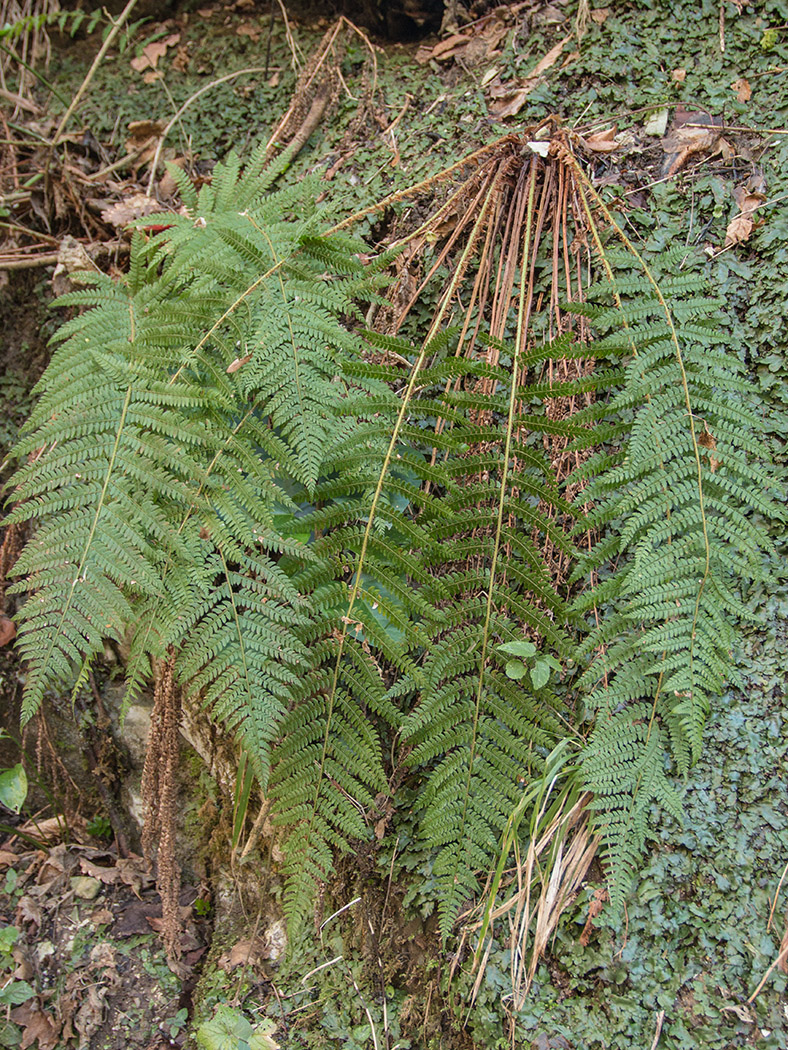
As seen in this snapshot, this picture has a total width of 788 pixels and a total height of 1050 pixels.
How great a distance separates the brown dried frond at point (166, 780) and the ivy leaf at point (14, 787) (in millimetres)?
565

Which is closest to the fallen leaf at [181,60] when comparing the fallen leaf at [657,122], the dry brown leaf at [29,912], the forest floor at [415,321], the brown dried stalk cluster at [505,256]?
the forest floor at [415,321]

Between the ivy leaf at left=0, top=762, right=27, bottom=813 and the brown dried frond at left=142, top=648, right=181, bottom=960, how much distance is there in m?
0.57

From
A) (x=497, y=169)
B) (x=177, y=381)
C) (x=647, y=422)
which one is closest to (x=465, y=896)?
(x=647, y=422)

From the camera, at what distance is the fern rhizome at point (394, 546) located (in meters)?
1.69

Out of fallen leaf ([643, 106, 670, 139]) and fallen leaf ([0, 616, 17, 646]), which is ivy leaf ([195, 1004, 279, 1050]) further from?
fallen leaf ([643, 106, 670, 139])

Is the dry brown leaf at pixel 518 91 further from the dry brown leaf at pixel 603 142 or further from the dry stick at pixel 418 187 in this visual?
the dry brown leaf at pixel 603 142

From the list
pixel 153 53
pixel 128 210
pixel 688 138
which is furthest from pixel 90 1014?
pixel 153 53

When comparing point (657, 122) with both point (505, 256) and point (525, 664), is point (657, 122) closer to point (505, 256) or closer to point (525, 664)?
point (505, 256)

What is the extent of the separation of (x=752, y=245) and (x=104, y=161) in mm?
2735

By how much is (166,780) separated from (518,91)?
8.80 ft

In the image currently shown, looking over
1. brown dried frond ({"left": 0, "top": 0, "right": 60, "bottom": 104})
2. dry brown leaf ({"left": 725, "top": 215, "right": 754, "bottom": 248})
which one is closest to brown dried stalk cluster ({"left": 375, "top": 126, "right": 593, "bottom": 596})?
dry brown leaf ({"left": 725, "top": 215, "right": 754, "bottom": 248})

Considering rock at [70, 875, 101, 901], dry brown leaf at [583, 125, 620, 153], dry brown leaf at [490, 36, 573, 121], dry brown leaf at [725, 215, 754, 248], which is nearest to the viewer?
dry brown leaf at [725, 215, 754, 248]

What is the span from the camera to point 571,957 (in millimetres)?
1646

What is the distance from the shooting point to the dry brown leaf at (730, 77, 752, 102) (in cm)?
240
